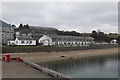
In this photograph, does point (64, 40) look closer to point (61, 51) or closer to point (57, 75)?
point (61, 51)

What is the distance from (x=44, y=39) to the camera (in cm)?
5259

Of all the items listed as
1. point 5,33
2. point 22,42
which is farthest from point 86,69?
point 5,33

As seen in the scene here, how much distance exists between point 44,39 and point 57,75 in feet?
151

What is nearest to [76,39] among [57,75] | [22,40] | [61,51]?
[61,51]

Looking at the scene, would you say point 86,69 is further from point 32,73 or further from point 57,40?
point 57,40

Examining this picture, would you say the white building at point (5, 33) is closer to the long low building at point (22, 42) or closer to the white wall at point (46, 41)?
the long low building at point (22, 42)

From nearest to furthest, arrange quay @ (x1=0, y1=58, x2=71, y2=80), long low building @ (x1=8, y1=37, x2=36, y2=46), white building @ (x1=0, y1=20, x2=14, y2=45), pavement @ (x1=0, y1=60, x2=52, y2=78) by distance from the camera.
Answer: quay @ (x1=0, y1=58, x2=71, y2=80)
pavement @ (x1=0, y1=60, x2=52, y2=78)
long low building @ (x1=8, y1=37, x2=36, y2=46)
white building @ (x1=0, y1=20, x2=14, y2=45)

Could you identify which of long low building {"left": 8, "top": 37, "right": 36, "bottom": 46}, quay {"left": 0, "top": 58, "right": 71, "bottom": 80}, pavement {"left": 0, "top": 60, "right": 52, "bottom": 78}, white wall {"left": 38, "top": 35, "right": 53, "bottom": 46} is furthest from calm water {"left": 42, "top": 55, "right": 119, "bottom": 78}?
white wall {"left": 38, "top": 35, "right": 53, "bottom": 46}

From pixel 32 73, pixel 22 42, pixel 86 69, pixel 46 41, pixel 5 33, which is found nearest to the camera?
pixel 32 73

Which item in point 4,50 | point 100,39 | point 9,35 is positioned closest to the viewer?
point 4,50

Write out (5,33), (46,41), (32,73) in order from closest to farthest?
1. (32,73)
2. (5,33)
3. (46,41)

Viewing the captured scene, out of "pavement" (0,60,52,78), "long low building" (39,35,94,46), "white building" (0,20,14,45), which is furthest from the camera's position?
"long low building" (39,35,94,46)

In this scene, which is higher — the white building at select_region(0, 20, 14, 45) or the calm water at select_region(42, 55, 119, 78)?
the white building at select_region(0, 20, 14, 45)

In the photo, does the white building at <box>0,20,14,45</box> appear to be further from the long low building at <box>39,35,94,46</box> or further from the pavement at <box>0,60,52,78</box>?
the pavement at <box>0,60,52,78</box>
